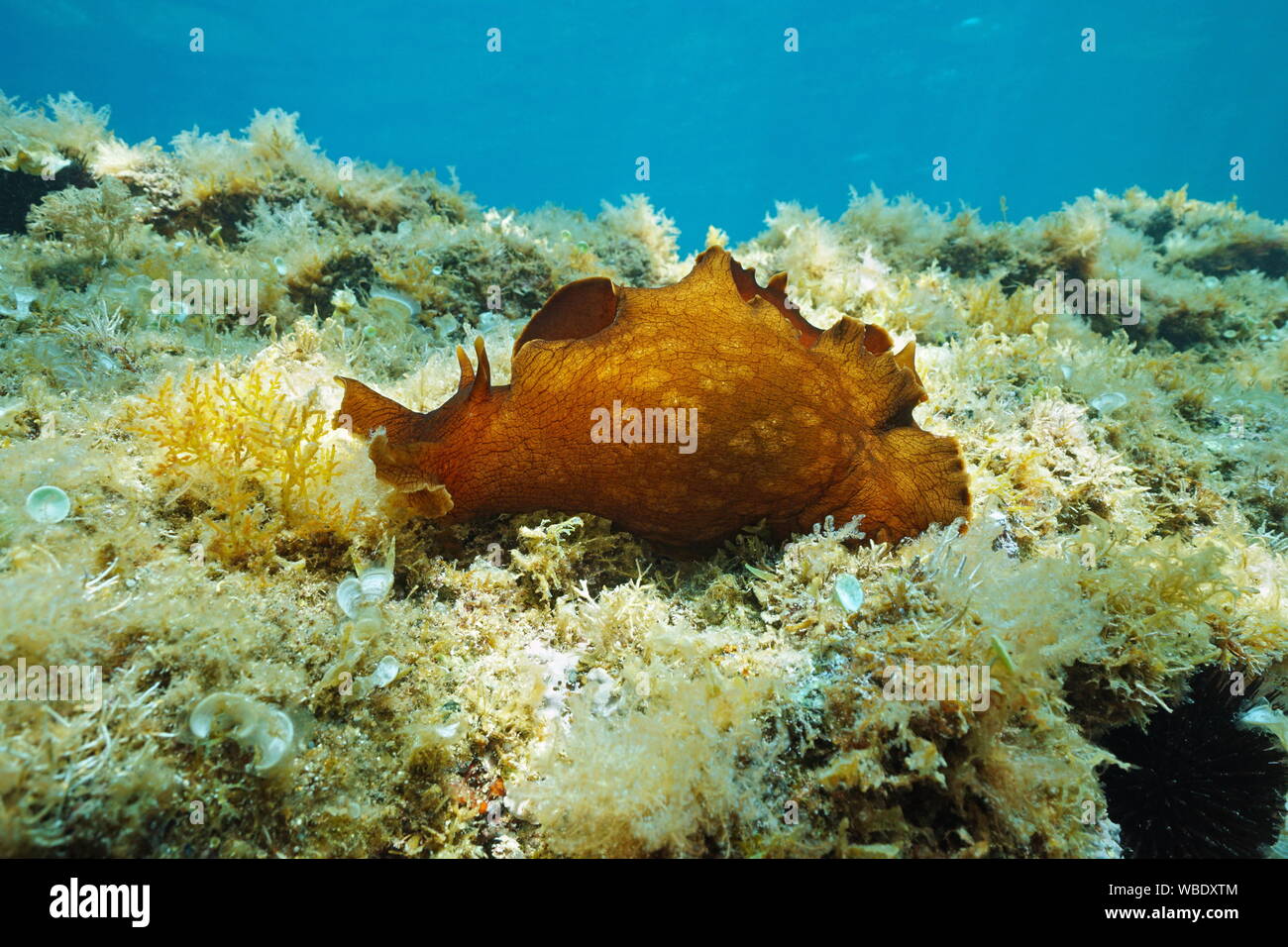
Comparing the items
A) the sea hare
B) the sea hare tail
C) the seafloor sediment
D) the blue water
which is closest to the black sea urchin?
the seafloor sediment

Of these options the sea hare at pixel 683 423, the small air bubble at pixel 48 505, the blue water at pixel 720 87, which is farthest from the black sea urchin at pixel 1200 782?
the blue water at pixel 720 87

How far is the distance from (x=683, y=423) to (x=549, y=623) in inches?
44.4

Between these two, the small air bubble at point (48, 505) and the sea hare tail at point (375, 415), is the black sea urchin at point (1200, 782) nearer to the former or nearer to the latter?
the sea hare tail at point (375, 415)

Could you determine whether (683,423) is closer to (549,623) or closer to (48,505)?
(549,623)

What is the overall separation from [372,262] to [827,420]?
183 inches

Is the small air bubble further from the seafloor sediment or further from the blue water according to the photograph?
the blue water

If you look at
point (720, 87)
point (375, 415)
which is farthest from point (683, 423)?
point (720, 87)

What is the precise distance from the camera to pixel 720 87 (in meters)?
85.9

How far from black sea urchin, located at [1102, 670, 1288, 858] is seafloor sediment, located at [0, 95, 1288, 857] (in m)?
0.05

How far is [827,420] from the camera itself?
8.96ft

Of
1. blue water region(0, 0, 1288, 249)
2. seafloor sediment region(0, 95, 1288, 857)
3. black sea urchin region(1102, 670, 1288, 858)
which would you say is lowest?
black sea urchin region(1102, 670, 1288, 858)

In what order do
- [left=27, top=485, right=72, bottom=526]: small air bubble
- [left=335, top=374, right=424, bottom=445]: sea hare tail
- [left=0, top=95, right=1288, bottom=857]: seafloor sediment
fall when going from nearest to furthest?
[left=0, top=95, right=1288, bottom=857]: seafloor sediment
[left=27, top=485, right=72, bottom=526]: small air bubble
[left=335, top=374, right=424, bottom=445]: sea hare tail

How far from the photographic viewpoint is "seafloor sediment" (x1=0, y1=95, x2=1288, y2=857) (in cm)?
174
